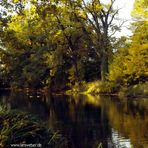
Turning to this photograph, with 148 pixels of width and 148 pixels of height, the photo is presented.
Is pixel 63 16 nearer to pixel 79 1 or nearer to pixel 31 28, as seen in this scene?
pixel 79 1

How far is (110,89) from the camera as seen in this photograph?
5325 centimetres

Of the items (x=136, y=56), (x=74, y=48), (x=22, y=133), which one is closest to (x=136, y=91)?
(x=136, y=56)

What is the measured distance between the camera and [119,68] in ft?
165

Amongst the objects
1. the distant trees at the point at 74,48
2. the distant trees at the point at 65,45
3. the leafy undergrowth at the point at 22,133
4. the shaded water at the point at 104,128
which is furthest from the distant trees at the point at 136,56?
the leafy undergrowth at the point at 22,133

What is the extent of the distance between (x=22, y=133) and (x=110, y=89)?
39.2 m

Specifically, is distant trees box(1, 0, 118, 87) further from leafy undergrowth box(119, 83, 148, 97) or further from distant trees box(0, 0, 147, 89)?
leafy undergrowth box(119, 83, 148, 97)

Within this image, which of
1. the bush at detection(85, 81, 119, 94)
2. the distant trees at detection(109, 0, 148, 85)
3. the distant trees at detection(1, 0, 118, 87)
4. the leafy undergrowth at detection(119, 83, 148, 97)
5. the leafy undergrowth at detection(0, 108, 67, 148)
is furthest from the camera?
the distant trees at detection(1, 0, 118, 87)

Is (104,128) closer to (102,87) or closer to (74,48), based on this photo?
(102,87)

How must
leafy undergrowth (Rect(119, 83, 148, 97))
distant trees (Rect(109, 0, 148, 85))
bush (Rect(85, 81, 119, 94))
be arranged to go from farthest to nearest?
1. bush (Rect(85, 81, 119, 94))
2. leafy undergrowth (Rect(119, 83, 148, 97))
3. distant trees (Rect(109, 0, 148, 85))

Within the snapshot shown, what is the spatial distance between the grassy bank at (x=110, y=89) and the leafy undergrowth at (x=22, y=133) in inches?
1298

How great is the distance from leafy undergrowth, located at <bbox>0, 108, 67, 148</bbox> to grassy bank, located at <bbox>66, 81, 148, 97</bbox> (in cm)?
3296

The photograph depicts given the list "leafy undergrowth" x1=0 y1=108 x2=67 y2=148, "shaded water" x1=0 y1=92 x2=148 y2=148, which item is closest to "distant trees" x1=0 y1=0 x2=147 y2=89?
"shaded water" x1=0 y1=92 x2=148 y2=148

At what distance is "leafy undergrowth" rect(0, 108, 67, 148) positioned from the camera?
45.6ft

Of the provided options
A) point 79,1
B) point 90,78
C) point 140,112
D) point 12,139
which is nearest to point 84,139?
point 12,139
